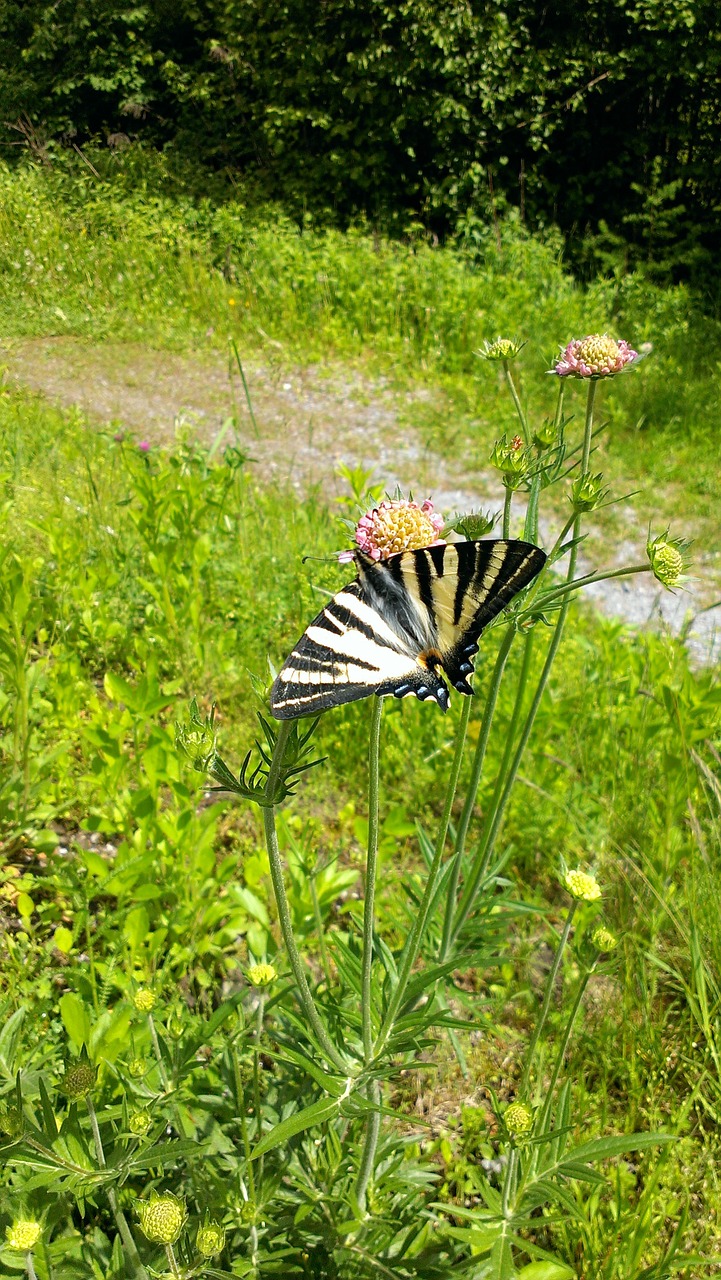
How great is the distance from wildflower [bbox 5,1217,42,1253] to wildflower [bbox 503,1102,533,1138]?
67 centimetres

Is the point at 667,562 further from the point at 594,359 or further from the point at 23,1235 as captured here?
the point at 23,1235

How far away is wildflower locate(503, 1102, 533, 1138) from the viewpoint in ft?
4.11

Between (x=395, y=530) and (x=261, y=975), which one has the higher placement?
(x=395, y=530)

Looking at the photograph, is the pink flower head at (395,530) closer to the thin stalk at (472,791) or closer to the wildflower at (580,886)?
the thin stalk at (472,791)

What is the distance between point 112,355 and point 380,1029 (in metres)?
6.17

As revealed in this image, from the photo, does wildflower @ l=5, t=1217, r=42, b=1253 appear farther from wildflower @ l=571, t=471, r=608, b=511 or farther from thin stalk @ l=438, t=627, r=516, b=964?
wildflower @ l=571, t=471, r=608, b=511

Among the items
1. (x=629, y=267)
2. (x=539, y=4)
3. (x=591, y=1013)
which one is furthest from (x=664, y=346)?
(x=591, y=1013)

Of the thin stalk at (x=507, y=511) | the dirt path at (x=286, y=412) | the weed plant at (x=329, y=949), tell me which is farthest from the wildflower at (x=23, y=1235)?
the dirt path at (x=286, y=412)

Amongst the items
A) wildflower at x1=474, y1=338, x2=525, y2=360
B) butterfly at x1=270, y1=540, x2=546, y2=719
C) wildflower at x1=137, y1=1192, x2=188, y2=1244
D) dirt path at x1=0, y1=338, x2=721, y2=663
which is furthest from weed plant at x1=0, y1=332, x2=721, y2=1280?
dirt path at x1=0, y1=338, x2=721, y2=663

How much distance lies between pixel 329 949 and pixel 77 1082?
0.74 m

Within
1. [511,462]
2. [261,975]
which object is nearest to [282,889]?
[261,975]

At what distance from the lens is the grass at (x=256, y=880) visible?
56.1 inches

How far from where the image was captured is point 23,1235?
109cm

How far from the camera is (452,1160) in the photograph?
1732 millimetres
